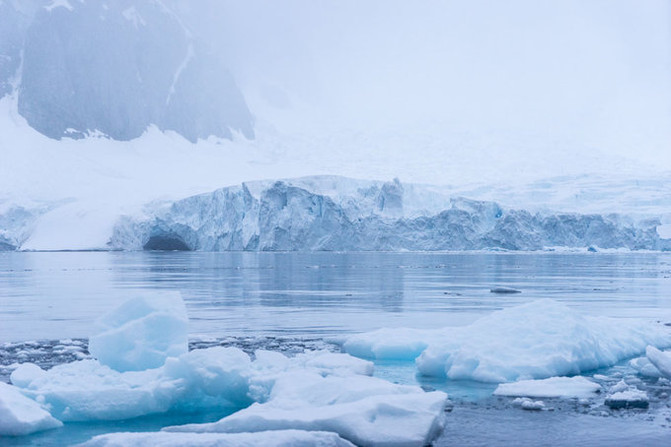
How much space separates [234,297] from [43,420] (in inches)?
539

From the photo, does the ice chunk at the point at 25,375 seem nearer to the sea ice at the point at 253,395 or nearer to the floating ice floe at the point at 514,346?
the sea ice at the point at 253,395

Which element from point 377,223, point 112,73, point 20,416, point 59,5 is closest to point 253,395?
point 20,416

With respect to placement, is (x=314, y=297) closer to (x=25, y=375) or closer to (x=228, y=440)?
(x=25, y=375)

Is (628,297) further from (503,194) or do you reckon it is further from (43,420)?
(503,194)

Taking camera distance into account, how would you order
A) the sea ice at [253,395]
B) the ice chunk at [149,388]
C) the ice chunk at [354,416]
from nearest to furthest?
1. the ice chunk at [354,416]
2. the sea ice at [253,395]
3. the ice chunk at [149,388]

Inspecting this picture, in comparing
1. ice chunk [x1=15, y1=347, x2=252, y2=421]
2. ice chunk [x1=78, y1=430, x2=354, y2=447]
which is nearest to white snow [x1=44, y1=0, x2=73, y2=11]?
ice chunk [x1=15, y1=347, x2=252, y2=421]

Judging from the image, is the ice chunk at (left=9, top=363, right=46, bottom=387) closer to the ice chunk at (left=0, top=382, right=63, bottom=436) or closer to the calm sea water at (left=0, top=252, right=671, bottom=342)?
the ice chunk at (left=0, top=382, right=63, bottom=436)

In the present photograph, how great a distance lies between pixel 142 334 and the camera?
921cm

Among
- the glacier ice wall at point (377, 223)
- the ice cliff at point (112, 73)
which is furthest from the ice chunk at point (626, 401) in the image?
the ice cliff at point (112, 73)

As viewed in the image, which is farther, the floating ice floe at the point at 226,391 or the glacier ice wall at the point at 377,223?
the glacier ice wall at the point at 377,223

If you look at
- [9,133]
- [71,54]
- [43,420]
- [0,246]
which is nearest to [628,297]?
[43,420]

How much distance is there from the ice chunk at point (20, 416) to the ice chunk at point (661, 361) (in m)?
6.37

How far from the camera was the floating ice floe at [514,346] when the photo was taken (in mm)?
9445

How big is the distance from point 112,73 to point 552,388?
369ft
